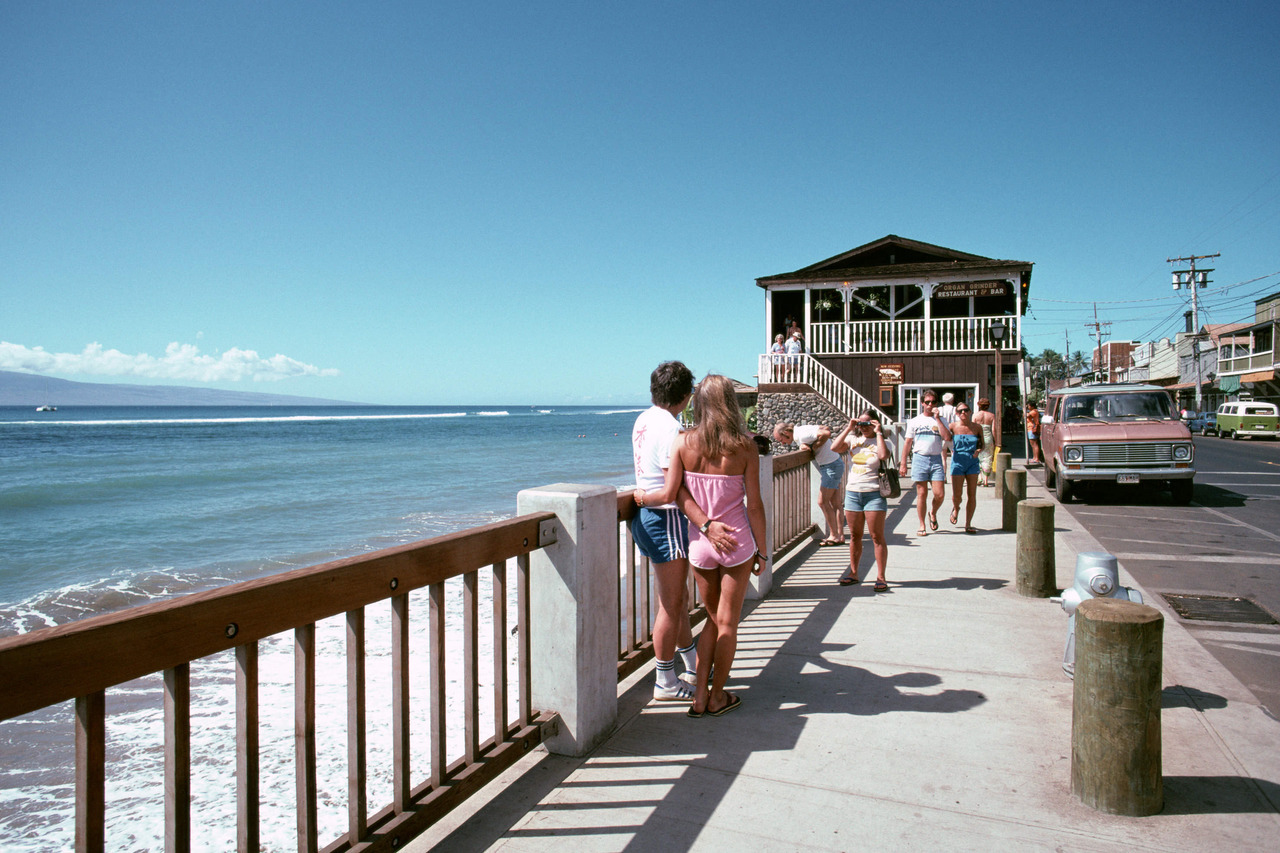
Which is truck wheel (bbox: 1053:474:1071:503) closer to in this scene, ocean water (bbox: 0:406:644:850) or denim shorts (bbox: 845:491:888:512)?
denim shorts (bbox: 845:491:888:512)

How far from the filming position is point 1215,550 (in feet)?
26.7

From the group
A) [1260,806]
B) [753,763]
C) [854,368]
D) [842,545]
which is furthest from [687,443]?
[854,368]

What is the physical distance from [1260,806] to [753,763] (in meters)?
1.86

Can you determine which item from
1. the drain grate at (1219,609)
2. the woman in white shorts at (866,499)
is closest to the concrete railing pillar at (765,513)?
the woman in white shorts at (866,499)

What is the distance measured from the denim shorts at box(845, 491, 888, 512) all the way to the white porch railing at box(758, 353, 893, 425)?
606 inches

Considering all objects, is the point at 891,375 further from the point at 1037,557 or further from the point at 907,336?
the point at 1037,557

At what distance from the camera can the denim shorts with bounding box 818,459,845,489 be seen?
7691 millimetres

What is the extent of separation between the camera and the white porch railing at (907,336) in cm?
2261

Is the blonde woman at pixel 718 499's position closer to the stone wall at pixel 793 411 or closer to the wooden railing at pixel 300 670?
the wooden railing at pixel 300 670

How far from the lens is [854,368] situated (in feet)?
77.3

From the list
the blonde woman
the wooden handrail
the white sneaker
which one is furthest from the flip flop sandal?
the wooden handrail

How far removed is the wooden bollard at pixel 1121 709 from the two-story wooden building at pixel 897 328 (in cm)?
1938

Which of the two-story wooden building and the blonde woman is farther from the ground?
the two-story wooden building

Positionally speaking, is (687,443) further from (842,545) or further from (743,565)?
(842,545)
